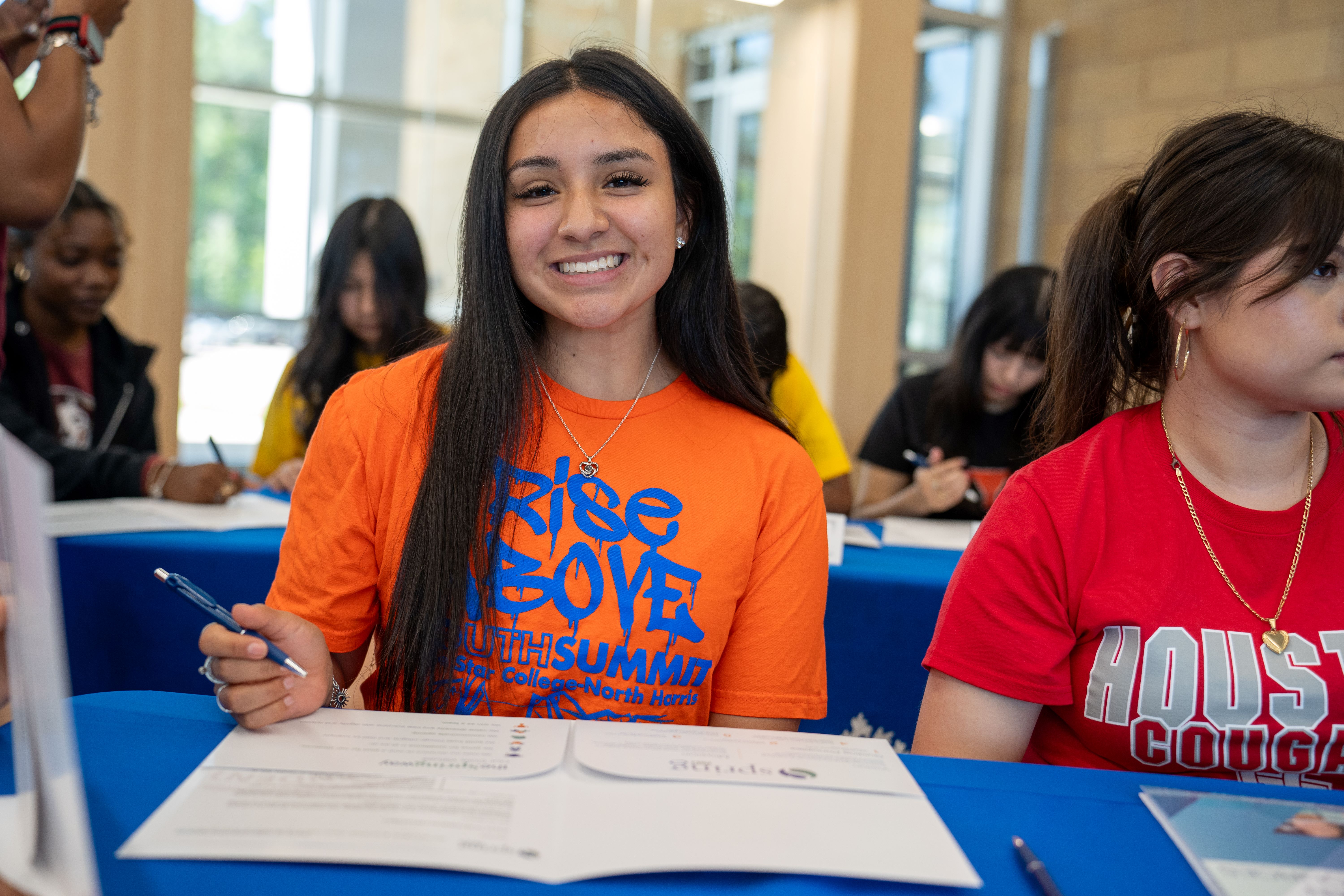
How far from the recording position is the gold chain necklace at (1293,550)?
1075 millimetres

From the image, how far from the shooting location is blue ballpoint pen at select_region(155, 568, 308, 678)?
865 millimetres

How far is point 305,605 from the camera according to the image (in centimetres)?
112

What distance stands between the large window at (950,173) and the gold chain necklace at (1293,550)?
4669mm

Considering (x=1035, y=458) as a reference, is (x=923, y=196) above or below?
above

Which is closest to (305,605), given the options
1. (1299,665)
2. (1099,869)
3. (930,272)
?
(1099,869)

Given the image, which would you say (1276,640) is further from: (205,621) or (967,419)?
(967,419)

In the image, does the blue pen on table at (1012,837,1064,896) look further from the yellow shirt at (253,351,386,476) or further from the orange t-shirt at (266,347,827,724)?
the yellow shirt at (253,351,386,476)

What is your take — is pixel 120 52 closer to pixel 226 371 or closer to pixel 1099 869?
pixel 226 371

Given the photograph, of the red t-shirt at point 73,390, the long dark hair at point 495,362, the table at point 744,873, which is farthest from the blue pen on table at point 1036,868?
the red t-shirt at point 73,390

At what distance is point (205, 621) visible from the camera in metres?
1.87

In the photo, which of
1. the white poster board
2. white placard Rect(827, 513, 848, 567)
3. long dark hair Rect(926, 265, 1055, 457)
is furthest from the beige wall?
the white poster board

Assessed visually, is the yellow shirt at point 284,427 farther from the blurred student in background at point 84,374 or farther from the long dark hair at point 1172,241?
the long dark hair at point 1172,241

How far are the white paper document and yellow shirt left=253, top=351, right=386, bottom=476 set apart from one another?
2.16 m

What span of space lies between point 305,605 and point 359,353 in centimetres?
197
